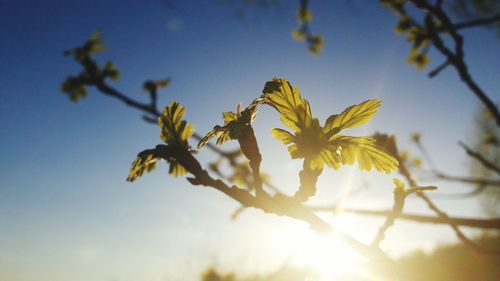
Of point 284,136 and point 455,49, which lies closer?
point 284,136

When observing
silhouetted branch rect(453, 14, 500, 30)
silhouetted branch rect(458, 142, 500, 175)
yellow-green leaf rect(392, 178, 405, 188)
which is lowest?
yellow-green leaf rect(392, 178, 405, 188)

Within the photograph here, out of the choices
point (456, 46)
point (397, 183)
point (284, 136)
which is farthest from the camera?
point (456, 46)

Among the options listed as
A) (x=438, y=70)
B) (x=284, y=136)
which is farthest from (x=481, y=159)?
(x=284, y=136)

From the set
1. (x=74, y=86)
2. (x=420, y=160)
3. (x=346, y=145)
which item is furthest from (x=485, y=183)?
(x=420, y=160)

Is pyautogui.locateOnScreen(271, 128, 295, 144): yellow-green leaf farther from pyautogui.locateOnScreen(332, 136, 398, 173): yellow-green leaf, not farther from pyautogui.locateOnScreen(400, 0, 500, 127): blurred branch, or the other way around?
pyautogui.locateOnScreen(400, 0, 500, 127): blurred branch

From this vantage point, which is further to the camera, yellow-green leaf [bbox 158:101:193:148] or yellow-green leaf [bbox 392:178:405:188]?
yellow-green leaf [bbox 158:101:193:148]

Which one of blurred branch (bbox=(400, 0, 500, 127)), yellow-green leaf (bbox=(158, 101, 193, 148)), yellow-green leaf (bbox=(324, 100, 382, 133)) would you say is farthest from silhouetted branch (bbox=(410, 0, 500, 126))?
yellow-green leaf (bbox=(158, 101, 193, 148))

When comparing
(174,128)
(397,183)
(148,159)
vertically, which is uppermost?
(174,128)

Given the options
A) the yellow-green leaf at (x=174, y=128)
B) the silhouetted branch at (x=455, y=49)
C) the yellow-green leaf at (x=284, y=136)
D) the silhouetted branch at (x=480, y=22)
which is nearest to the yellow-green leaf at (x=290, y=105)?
the yellow-green leaf at (x=284, y=136)

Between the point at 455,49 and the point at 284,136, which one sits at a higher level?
the point at 455,49

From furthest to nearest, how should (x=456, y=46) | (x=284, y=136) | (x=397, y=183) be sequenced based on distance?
(x=456, y=46)
(x=284, y=136)
(x=397, y=183)

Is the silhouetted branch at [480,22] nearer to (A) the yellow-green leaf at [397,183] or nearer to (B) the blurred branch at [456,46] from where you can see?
(B) the blurred branch at [456,46]

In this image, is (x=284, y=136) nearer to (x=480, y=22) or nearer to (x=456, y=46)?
(x=456, y=46)

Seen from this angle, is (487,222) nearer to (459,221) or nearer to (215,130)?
(459,221)
